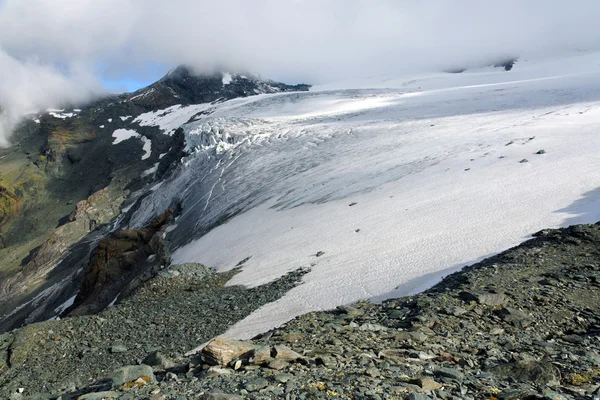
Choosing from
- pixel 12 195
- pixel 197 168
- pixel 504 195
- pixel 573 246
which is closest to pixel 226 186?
pixel 197 168

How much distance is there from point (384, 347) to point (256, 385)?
7.62 ft

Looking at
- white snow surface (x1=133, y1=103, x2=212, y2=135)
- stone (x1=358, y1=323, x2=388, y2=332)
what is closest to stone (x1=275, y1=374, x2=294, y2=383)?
stone (x1=358, y1=323, x2=388, y2=332)

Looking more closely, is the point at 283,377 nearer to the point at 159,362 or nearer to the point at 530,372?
the point at 159,362

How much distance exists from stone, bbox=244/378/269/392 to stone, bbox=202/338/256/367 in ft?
2.66

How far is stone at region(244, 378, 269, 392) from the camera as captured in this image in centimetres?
455

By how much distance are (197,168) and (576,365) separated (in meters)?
37.2

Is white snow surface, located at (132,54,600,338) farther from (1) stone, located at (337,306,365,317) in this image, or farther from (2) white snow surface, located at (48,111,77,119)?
(2) white snow surface, located at (48,111,77,119)

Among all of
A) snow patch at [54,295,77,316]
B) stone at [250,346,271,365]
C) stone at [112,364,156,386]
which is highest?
stone at [112,364,156,386]

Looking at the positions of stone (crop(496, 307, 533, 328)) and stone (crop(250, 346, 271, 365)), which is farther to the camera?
stone (crop(496, 307, 533, 328))

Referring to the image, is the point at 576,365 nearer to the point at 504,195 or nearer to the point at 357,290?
the point at 357,290

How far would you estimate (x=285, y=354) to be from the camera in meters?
5.59

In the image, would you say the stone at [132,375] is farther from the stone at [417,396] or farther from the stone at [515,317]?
the stone at [515,317]

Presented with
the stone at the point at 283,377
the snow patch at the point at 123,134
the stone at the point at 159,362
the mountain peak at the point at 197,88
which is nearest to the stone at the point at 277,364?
the stone at the point at 283,377

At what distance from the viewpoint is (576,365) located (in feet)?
17.3
